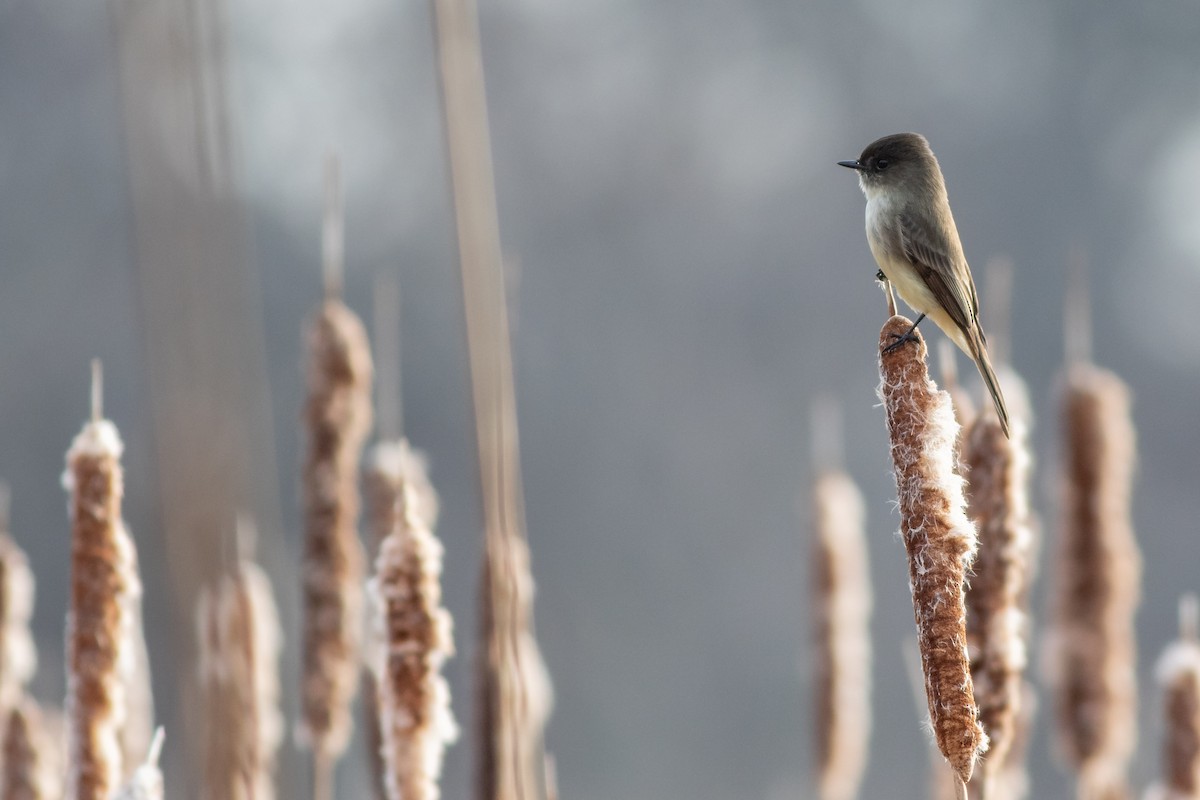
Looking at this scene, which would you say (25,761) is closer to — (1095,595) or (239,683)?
(239,683)

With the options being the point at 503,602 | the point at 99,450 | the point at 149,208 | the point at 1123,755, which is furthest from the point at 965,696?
the point at 1123,755

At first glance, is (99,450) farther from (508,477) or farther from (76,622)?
(508,477)

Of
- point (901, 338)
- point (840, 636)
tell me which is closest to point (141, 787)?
point (901, 338)

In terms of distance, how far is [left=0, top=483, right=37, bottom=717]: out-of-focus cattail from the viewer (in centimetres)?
196

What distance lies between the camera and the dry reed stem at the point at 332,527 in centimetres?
209

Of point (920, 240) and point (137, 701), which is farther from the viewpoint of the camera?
point (137, 701)

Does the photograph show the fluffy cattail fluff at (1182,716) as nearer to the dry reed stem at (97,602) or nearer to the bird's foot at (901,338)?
the bird's foot at (901,338)

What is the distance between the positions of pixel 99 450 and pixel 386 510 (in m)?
0.79

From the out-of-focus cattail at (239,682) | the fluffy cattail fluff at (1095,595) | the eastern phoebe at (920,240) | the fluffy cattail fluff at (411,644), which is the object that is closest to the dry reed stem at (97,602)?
the out-of-focus cattail at (239,682)

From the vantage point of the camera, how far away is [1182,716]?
6.93ft

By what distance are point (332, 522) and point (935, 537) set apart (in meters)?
1.25

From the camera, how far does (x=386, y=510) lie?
2.34 meters

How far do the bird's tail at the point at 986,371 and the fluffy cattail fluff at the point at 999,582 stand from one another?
0.08m

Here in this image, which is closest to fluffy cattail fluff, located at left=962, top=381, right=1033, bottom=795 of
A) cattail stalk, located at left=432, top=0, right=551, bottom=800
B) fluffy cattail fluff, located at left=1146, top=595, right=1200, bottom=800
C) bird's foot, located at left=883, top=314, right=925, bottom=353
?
bird's foot, located at left=883, top=314, right=925, bottom=353
